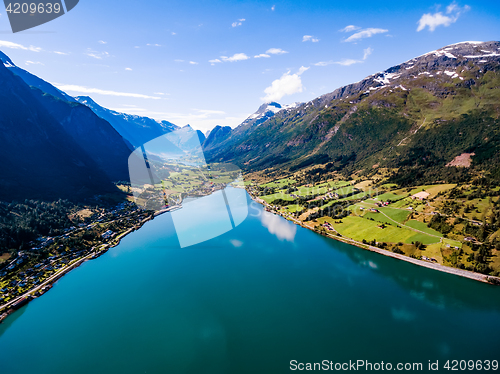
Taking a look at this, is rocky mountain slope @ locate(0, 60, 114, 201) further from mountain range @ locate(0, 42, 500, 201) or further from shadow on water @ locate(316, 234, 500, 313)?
shadow on water @ locate(316, 234, 500, 313)

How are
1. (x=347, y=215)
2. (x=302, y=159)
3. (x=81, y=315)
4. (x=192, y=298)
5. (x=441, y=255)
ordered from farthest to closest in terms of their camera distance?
(x=302, y=159) → (x=347, y=215) → (x=441, y=255) → (x=192, y=298) → (x=81, y=315)

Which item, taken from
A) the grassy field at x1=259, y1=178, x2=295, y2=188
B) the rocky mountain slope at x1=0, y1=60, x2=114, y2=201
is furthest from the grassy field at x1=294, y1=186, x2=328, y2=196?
the rocky mountain slope at x1=0, y1=60, x2=114, y2=201

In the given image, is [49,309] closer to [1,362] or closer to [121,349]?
[1,362]

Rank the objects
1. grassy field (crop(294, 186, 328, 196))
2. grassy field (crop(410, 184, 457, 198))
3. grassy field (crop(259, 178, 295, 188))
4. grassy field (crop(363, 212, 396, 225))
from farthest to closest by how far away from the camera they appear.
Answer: grassy field (crop(259, 178, 295, 188)) → grassy field (crop(294, 186, 328, 196)) → grassy field (crop(410, 184, 457, 198)) → grassy field (crop(363, 212, 396, 225))

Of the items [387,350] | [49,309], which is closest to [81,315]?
[49,309]

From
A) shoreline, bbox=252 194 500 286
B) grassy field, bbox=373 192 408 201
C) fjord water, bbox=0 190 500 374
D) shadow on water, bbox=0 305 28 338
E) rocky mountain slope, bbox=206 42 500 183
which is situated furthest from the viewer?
rocky mountain slope, bbox=206 42 500 183

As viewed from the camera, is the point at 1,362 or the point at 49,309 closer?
the point at 1,362
